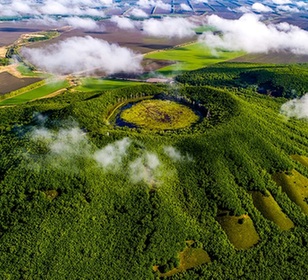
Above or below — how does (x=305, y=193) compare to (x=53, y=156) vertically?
below

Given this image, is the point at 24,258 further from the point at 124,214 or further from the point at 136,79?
the point at 136,79

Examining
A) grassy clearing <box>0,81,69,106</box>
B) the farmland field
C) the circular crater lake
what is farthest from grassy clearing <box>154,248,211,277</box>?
the farmland field

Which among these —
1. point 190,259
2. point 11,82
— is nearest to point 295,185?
point 190,259

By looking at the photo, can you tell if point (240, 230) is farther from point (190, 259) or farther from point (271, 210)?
point (190, 259)

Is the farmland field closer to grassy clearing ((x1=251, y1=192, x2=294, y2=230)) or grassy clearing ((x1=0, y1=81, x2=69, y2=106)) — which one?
grassy clearing ((x1=0, y1=81, x2=69, y2=106))

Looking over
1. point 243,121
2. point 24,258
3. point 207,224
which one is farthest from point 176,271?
point 243,121
